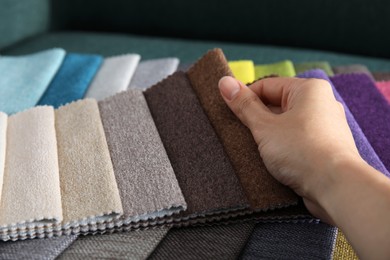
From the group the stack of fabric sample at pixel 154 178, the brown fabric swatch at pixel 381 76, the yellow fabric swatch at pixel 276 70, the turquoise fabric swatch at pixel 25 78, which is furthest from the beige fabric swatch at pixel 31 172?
the brown fabric swatch at pixel 381 76

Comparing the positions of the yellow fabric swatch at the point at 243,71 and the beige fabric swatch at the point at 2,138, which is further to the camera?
the yellow fabric swatch at the point at 243,71

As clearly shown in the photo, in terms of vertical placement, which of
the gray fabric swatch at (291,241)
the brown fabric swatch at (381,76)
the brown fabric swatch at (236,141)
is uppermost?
the brown fabric swatch at (236,141)

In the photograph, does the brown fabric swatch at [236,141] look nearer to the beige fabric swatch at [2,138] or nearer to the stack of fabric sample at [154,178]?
the stack of fabric sample at [154,178]

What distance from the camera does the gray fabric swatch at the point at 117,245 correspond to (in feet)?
2.30

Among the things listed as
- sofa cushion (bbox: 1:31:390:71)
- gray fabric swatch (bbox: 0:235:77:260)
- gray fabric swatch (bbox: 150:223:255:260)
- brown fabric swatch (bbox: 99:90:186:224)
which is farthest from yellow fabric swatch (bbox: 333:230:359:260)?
sofa cushion (bbox: 1:31:390:71)

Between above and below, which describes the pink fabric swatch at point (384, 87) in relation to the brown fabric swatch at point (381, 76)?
above

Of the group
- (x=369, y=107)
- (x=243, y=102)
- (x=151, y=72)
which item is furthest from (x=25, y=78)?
(x=369, y=107)

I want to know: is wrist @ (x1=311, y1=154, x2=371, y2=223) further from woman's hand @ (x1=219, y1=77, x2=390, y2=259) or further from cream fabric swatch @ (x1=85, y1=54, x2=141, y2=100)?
cream fabric swatch @ (x1=85, y1=54, x2=141, y2=100)

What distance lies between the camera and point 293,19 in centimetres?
173

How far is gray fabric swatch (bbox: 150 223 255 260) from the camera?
708 millimetres

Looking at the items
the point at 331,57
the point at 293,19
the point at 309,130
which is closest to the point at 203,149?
the point at 309,130

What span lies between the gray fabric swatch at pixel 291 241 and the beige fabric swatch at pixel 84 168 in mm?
185

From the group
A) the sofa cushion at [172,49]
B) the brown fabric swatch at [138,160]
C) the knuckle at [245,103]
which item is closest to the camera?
the brown fabric swatch at [138,160]

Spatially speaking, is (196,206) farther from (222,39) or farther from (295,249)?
(222,39)
